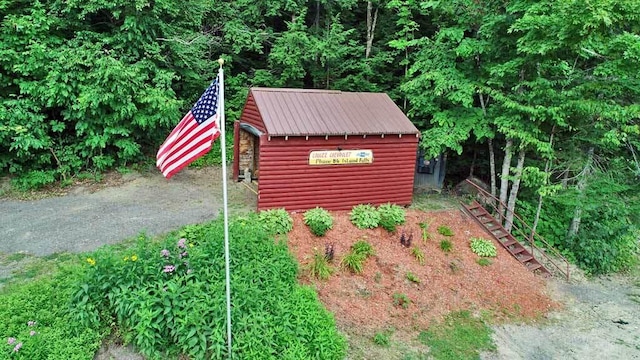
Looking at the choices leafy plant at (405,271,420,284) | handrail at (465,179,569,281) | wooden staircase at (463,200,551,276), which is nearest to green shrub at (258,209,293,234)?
leafy plant at (405,271,420,284)

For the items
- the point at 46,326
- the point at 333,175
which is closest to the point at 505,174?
the point at 333,175

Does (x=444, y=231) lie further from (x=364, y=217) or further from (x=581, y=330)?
(x=581, y=330)

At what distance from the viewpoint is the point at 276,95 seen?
12.2 metres

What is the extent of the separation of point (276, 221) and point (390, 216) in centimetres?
346

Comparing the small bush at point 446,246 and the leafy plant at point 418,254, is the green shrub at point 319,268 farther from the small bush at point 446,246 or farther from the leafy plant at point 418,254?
the small bush at point 446,246

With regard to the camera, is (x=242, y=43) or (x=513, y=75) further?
(x=242, y=43)

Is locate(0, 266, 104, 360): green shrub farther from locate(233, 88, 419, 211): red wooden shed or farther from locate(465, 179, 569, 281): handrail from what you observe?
locate(465, 179, 569, 281): handrail

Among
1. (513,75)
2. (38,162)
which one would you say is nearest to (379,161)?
(513,75)

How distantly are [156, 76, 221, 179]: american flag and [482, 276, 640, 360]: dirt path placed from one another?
21.8ft

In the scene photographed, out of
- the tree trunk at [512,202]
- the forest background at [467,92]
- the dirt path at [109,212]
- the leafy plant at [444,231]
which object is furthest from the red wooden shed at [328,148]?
the tree trunk at [512,202]

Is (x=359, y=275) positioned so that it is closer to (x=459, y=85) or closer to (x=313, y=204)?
(x=313, y=204)

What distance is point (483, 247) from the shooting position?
1192 cm

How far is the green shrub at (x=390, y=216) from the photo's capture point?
1168cm

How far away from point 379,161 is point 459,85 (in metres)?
3.64
